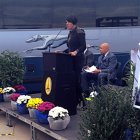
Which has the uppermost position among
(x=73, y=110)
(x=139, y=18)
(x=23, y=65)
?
(x=139, y=18)

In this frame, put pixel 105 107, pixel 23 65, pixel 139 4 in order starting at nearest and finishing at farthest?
pixel 105 107
pixel 23 65
pixel 139 4

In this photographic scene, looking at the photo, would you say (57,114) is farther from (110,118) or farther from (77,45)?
(77,45)

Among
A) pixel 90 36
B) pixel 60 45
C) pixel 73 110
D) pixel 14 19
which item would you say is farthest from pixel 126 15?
pixel 73 110

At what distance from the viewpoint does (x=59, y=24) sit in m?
8.36

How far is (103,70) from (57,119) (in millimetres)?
2286

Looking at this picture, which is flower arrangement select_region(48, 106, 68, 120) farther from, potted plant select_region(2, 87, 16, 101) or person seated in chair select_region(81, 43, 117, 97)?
potted plant select_region(2, 87, 16, 101)

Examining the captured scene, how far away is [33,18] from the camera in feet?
26.6

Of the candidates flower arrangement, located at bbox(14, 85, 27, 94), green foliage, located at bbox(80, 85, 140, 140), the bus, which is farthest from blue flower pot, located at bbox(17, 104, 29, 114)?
green foliage, located at bbox(80, 85, 140, 140)

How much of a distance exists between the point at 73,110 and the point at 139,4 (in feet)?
13.5

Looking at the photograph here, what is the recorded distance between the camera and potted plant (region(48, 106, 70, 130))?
201 inches

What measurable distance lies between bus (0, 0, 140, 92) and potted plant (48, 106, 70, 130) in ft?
9.86

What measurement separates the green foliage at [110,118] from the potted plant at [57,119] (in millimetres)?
1133

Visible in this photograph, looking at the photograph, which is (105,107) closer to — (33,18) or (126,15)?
(33,18)

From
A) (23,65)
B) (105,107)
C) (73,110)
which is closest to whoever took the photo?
(105,107)
